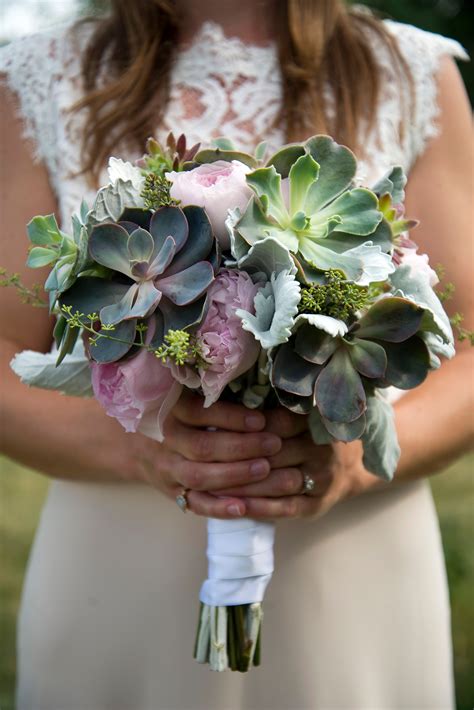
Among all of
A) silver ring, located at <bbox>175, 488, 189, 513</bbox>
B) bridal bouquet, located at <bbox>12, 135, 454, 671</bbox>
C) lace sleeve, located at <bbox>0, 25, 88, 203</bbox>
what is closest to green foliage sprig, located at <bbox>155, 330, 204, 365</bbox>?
bridal bouquet, located at <bbox>12, 135, 454, 671</bbox>

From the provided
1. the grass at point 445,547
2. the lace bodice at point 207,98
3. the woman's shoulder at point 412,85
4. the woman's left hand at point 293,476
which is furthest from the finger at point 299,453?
the grass at point 445,547

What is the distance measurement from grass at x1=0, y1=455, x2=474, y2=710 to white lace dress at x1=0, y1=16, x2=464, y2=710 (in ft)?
5.75

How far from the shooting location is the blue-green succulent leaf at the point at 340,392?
120 centimetres

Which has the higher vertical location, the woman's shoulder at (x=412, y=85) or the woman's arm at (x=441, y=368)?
the woman's shoulder at (x=412, y=85)

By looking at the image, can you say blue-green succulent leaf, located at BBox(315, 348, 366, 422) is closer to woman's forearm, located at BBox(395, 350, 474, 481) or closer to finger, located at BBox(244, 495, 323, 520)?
finger, located at BBox(244, 495, 323, 520)

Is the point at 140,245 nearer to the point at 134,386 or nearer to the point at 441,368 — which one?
the point at 134,386

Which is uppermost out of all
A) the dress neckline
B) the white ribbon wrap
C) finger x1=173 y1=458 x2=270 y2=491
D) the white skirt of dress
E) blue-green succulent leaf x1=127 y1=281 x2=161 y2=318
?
the dress neckline

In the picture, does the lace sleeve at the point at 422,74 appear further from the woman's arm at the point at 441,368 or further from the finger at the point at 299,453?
the finger at the point at 299,453

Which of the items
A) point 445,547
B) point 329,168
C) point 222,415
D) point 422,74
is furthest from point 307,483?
point 445,547

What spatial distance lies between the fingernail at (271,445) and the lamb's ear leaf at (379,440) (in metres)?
0.15

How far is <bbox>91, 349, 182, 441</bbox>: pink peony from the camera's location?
49.1 inches

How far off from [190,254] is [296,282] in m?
0.17

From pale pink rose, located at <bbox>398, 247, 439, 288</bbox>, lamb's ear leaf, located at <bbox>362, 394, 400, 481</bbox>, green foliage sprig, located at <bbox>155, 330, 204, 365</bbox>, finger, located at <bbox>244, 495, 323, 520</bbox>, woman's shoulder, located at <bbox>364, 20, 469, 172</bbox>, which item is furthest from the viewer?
woman's shoulder, located at <bbox>364, 20, 469, 172</bbox>

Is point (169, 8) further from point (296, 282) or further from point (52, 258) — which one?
point (296, 282)
